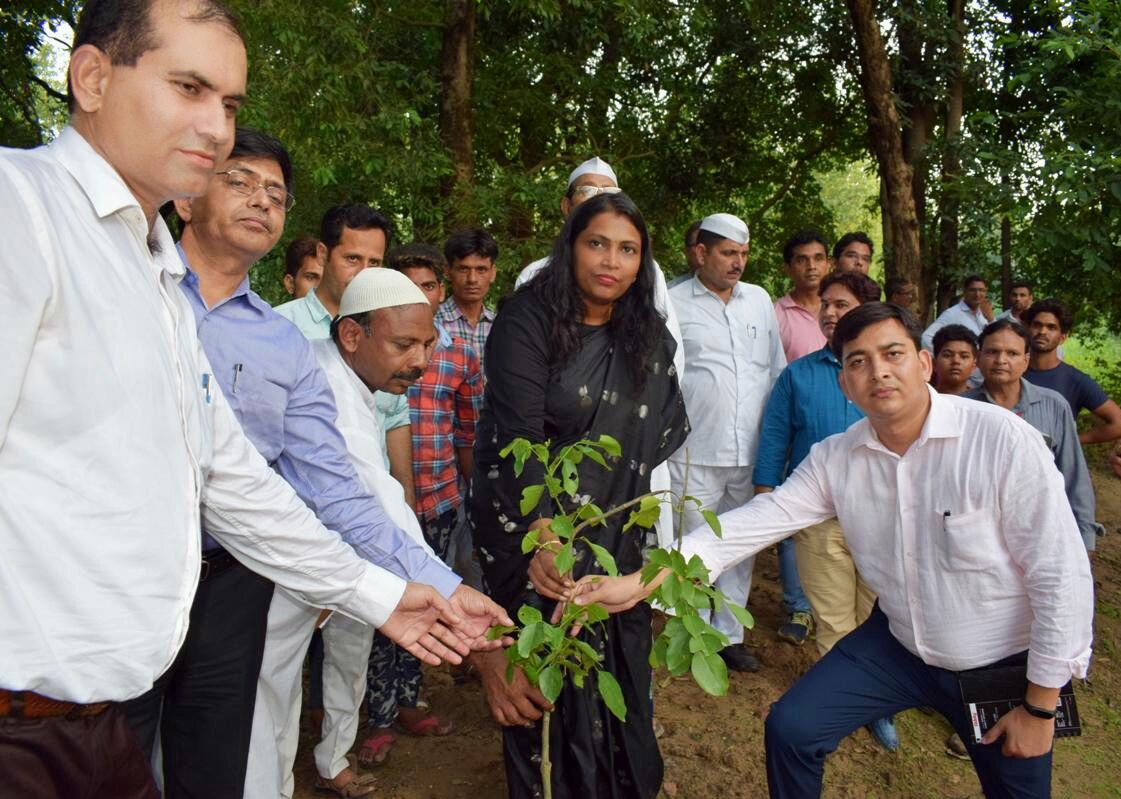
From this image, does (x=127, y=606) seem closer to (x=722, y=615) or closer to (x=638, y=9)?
(x=722, y=615)

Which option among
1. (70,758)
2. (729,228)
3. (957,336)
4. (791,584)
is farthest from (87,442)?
(957,336)

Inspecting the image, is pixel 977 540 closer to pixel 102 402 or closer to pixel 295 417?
pixel 295 417

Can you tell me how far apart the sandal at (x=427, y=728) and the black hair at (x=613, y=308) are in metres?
1.82

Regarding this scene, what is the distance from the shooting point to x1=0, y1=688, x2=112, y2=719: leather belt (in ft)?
3.93

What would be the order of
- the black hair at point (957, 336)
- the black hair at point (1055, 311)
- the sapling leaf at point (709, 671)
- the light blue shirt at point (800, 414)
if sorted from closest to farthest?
the sapling leaf at point (709, 671)
the light blue shirt at point (800, 414)
the black hair at point (957, 336)
the black hair at point (1055, 311)

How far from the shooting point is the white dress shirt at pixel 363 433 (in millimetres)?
2490

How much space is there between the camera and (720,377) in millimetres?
4055

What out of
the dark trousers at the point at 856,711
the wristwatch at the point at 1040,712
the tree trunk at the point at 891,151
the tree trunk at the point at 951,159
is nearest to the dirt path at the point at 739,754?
the dark trousers at the point at 856,711

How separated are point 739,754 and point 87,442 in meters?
2.95

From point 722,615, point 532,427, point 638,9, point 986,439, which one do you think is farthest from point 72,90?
point 638,9

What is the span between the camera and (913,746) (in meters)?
3.54

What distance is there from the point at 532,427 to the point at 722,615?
216cm

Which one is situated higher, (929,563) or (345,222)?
(345,222)

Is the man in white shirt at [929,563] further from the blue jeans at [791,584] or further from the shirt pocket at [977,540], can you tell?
the blue jeans at [791,584]
